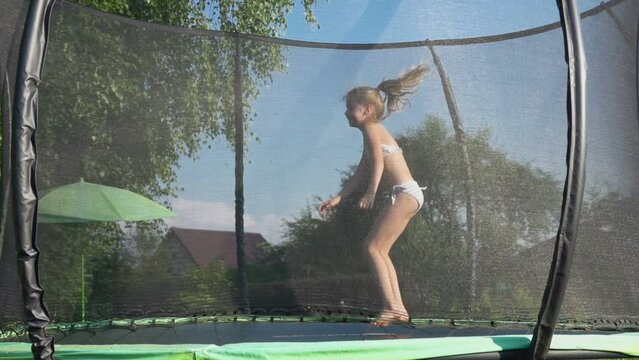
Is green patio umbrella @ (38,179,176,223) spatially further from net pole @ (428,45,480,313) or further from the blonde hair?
net pole @ (428,45,480,313)

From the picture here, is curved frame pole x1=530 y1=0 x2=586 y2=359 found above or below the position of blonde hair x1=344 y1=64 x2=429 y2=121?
below

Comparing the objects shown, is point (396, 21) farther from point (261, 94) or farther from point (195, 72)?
point (195, 72)

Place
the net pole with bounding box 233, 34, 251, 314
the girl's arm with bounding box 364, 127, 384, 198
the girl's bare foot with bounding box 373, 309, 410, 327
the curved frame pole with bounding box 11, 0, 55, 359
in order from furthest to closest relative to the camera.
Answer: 1. the net pole with bounding box 233, 34, 251, 314
2. the girl's arm with bounding box 364, 127, 384, 198
3. the girl's bare foot with bounding box 373, 309, 410, 327
4. the curved frame pole with bounding box 11, 0, 55, 359

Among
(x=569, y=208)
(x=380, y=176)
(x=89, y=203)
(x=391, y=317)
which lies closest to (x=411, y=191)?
(x=380, y=176)

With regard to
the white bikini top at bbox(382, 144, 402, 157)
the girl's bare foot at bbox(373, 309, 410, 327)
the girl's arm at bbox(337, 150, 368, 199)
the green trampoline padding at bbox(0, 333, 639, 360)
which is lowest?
the green trampoline padding at bbox(0, 333, 639, 360)

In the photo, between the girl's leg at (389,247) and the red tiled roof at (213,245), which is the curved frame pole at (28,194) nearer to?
the red tiled roof at (213,245)

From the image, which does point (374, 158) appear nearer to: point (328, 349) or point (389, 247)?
point (389, 247)

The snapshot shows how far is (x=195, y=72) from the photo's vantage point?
2443 millimetres

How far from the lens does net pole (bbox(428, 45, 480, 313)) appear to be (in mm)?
2217

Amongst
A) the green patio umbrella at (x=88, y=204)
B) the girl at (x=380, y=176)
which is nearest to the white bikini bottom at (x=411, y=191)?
the girl at (x=380, y=176)

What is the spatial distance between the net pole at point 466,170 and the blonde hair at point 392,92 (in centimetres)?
7

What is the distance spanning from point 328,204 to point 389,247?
259 mm

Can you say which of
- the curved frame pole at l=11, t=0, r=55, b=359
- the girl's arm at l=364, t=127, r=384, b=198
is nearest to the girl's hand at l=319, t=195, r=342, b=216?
the girl's arm at l=364, t=127, r=384, b=198

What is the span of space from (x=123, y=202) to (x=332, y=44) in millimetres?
910
